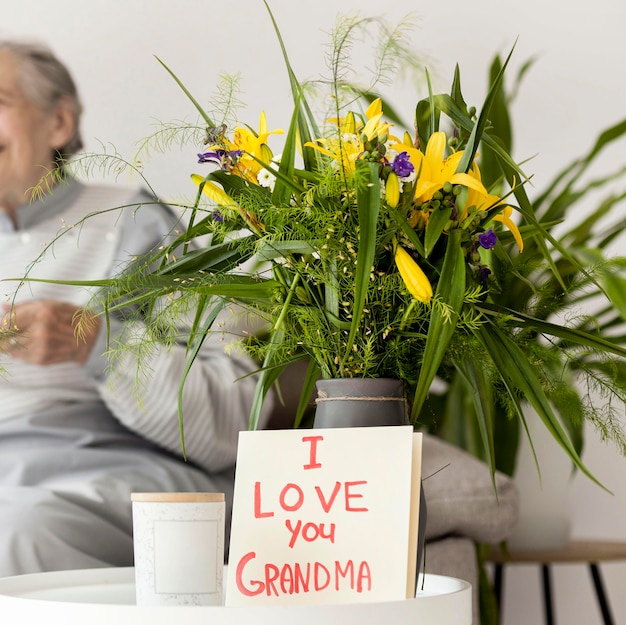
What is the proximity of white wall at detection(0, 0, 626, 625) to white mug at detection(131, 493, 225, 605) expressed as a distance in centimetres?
115

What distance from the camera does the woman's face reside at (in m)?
1.65

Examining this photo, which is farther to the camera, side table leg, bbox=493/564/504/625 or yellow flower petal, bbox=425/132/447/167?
side table leg, bbox=493/564/504/625

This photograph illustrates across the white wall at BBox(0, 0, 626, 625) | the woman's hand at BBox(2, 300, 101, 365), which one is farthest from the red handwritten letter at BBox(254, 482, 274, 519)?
the white wall at BBox(0, 0, 626, 625)

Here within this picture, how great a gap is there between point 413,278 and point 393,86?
1.61 metres

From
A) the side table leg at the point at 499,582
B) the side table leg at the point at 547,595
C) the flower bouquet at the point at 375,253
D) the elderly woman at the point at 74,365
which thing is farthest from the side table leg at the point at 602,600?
the flower bouquet at the point at 375,253

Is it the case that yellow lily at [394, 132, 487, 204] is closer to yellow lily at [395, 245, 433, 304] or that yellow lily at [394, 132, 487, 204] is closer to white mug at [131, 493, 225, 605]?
yellow lily at [395, 245, 433, 304]

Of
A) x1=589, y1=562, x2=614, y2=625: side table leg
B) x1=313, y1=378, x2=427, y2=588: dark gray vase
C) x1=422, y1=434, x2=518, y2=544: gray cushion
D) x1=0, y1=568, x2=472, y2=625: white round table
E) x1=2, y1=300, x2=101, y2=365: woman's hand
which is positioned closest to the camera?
x1=0, y1=568, x2=472, y2=625: white round table

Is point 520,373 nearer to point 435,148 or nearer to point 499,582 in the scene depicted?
point 435,148

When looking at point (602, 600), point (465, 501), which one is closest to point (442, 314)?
point (465, 501)

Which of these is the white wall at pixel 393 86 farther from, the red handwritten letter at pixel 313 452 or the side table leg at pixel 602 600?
the red handwritten letter at pixel 313 452

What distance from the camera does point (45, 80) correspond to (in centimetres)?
173

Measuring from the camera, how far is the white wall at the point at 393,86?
70.5 inches

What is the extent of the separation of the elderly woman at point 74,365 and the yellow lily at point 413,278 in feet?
2.95

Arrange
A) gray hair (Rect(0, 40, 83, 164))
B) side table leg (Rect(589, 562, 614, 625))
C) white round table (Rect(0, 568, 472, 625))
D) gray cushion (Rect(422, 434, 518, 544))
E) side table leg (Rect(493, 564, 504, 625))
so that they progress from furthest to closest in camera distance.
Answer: side table leg (Rect(493, 564, 504, 625)), side table leg (Rect(589, 562, 614, 625)), gray hair (Rect(0, 40, 83, 164)), gray cushion (Rect(422, 434, 518, 544)), white round table (Rect(0, 568, 472, 625))
